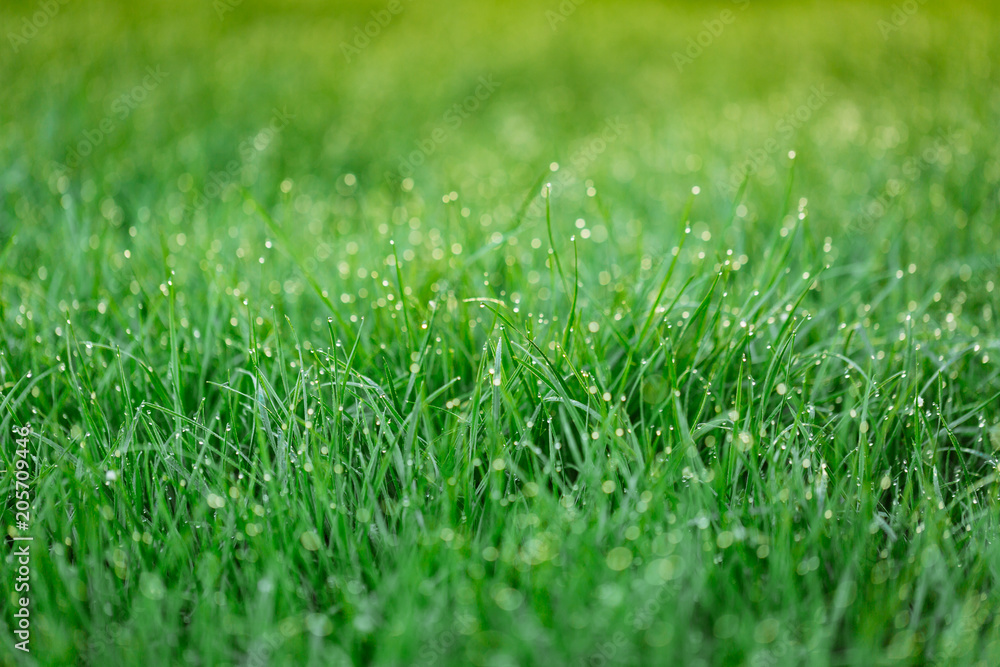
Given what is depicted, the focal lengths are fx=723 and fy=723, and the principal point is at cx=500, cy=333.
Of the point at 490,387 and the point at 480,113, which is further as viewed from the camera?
the point at 480,113

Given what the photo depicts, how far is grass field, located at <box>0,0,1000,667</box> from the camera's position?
1198mm

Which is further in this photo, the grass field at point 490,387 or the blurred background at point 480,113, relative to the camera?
the blurred background at point 480,113

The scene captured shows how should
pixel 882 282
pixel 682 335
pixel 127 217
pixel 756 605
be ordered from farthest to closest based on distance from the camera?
pixel 127 217
pixel 882 282
pixel 682 335
pixel 756 605

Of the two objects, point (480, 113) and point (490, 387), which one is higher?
point (480, 113)

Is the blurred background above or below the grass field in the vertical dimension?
above

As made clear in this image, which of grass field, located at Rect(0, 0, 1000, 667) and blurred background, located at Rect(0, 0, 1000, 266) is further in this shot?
blurred background, located at Rect(0, 0, 1000, 266)

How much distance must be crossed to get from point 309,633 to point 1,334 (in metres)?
1.20

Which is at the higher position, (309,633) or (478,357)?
(478,357)

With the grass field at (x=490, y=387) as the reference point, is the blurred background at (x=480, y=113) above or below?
above

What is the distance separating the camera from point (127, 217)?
280 cm

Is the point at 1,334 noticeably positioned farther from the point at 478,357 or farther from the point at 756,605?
the point at 756,605

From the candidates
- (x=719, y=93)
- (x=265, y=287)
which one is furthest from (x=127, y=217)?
(x=719, y=93)

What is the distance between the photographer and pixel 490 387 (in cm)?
162

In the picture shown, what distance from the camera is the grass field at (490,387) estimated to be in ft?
3.93
